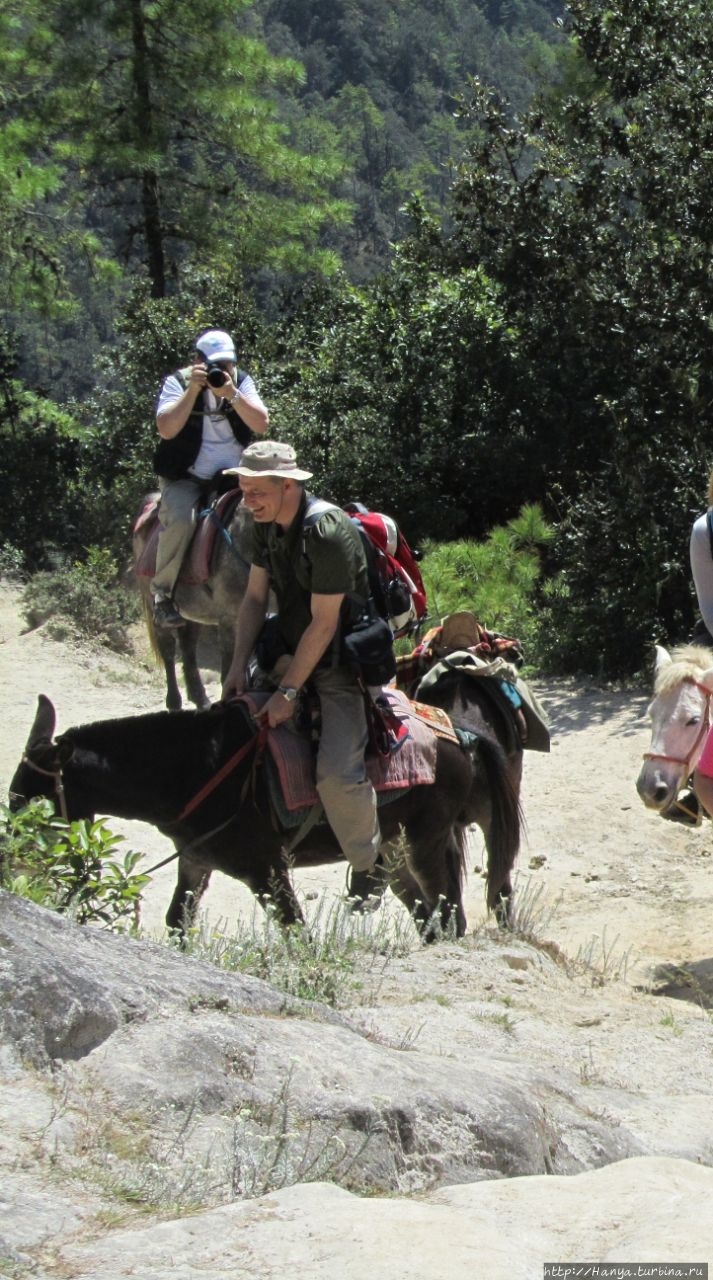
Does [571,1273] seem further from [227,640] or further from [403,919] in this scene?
[227,640]

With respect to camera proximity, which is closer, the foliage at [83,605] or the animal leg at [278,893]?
the animal leg at [278,893]

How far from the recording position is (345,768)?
586cm

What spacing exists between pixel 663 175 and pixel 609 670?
14.3 feet

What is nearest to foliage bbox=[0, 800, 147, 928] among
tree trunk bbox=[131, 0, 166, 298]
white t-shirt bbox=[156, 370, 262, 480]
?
white t-shirt bbox=[156, 370, 262, 480]

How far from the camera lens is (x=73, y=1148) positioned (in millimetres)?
3309

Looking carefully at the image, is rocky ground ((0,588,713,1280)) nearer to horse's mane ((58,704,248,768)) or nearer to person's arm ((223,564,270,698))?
horse's mane ((58,704,248,768))

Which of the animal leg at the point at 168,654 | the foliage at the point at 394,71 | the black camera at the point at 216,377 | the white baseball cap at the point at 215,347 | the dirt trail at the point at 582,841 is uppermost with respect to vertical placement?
the foliage at the point at 394,71

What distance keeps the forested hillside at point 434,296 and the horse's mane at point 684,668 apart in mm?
5608

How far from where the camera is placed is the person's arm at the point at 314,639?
5.75 meters

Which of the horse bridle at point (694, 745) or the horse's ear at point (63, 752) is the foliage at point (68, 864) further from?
the horse bridle at point (694, 745)

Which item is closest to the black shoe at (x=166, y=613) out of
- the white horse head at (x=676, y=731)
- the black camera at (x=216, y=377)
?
the black camera at (x=216, y=377)

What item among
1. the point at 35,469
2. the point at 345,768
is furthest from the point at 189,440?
the point at 35,469

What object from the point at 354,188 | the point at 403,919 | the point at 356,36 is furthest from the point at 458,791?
the point at 356,36

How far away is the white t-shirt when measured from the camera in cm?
888
